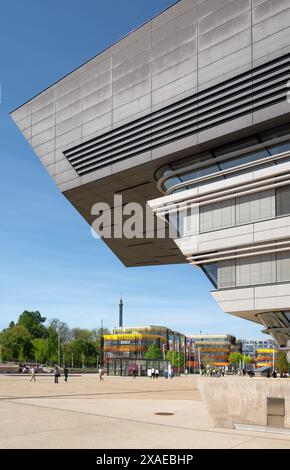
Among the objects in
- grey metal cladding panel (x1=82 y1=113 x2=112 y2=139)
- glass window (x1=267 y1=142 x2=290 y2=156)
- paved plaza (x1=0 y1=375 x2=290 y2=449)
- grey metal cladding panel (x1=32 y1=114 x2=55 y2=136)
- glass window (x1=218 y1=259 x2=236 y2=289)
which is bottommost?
paved plaza (x1=0 y1=375 x2=290 y2=449)

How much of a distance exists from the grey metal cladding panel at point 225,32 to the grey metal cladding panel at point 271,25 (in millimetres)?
589

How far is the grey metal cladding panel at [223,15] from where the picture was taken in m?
23.8

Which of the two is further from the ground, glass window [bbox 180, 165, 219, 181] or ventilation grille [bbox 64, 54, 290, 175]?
ventilation grille [bbox 64, 54, 290, 175]

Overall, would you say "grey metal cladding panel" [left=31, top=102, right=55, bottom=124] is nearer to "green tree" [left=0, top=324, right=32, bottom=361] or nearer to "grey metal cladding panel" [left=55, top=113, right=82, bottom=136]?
"grey metal cladding panel" [left=55, top=113, right=82, bottom=136]

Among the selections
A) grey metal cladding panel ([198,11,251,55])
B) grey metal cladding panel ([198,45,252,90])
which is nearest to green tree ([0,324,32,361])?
grey metal cladding panel ([198,45,252,90])

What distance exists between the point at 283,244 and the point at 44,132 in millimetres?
18303

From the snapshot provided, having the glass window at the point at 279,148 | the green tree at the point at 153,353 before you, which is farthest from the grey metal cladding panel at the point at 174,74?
the green tree at the point at 153,353

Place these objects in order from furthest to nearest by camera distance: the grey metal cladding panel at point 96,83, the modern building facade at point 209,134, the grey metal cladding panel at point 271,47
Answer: the grey metal cladding panel at point 96,83 < the modern building facade at point 209,134 < the grey metal cladding panel at point 271,47

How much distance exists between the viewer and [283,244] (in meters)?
22.4

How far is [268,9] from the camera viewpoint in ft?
74.4

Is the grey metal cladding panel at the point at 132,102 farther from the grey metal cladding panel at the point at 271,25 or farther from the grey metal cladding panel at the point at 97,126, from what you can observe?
the grey metal cladding panel at the point at 271,25

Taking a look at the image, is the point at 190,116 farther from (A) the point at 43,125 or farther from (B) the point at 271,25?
(A) the point at 43,125

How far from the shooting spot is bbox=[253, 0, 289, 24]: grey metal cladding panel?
72.7 feet

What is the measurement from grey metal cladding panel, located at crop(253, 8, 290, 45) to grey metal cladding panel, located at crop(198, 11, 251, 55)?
59 cm
